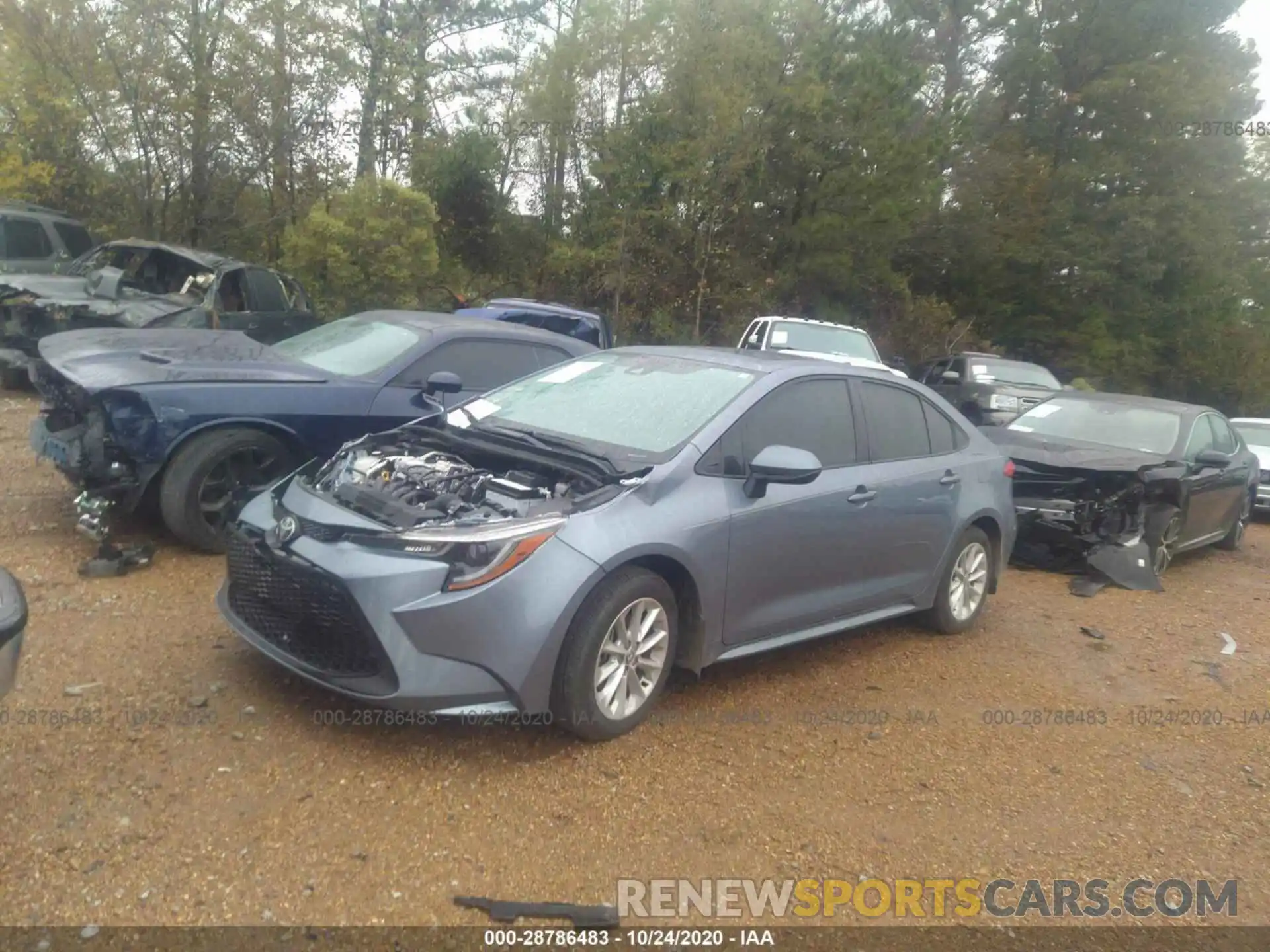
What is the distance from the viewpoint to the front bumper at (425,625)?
367 cm

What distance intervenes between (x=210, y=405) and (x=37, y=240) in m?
8.86

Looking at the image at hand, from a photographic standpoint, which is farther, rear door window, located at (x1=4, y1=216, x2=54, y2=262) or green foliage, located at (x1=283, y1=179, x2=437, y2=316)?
green foliage, located at (x1=283, y1=179, x2=437, y2=316)

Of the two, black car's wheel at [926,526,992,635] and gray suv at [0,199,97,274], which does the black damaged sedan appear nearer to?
black car's wheel at [926,526,992,635]

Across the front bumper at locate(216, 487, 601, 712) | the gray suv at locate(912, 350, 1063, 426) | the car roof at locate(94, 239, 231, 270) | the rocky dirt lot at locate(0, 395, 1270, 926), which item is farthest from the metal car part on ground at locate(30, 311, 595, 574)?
the gray suv at locate(912, 350, 1063, 426)

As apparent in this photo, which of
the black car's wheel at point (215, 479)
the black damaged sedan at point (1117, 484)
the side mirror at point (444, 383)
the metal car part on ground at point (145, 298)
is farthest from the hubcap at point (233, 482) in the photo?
the black damaged sedan at point (1117, 484)

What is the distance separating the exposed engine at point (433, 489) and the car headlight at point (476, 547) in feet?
0.28

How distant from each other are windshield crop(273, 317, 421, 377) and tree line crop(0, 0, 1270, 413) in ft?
25.7

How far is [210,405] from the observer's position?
19.0ft

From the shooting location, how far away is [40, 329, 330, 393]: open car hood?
5742 mm

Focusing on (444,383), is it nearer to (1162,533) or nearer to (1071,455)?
(1071,455)

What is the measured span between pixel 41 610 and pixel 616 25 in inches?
620

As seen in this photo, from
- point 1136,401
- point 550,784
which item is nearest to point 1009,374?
point 1136,401

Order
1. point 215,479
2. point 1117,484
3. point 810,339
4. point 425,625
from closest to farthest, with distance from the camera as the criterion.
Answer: point 425,625 < point 215,479 < point 1117,484 < point 810,339

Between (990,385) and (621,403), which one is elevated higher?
(621,403)
